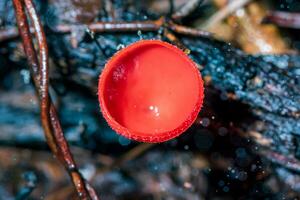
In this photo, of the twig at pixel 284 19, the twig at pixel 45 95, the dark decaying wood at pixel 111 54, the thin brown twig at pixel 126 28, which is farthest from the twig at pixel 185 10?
the twig at pixel 45 95

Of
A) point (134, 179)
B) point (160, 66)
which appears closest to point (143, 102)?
point (160, 66)

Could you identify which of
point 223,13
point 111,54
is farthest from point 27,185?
point 223,13

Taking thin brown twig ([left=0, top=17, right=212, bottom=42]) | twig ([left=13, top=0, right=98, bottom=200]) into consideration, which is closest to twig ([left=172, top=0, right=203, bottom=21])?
thin brown twig ([left=0, top=17, right=212, bottom=42])

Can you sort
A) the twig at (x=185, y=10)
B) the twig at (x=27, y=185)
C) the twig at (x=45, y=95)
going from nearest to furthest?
1. the twig at (x=45, y=95)
2. the twig at (x=27, y=185)
3. the twig at (x=185, y=10)

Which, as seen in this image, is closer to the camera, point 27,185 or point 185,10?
point 27,185

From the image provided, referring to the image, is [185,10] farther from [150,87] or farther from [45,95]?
[45,95]

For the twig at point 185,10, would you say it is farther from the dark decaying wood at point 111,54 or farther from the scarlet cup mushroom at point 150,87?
the scarlet cup mushroom at point 150,87

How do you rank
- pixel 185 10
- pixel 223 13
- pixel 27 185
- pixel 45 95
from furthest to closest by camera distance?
1. pixel 223 13
2. pixel 185 10
3. pixel 27 185
4. pixel 45 95
